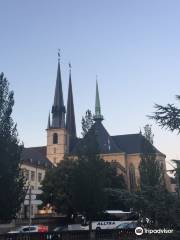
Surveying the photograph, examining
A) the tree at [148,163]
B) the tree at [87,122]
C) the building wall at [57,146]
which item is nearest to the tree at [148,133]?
the tree at [148,163]

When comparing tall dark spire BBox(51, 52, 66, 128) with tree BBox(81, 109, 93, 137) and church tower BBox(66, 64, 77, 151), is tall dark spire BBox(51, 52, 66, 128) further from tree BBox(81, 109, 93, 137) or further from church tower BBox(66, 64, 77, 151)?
tree BBox(81, 109, 93, 137)

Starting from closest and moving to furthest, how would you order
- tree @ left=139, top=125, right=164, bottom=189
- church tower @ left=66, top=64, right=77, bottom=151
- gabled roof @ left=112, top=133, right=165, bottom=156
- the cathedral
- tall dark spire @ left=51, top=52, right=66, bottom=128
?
tree @ left=139, top=125, right=164, bottom=189
the cathedral
tall dark spire @ left=51, top=52, right=66, bottom=128
gabled roof @ left=112, top=133, right=165, bottom=156
church tower @ left=66, top=64, right=77, bottom=151

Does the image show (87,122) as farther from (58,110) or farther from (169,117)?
(58,110)

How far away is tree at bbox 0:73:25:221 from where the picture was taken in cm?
1997

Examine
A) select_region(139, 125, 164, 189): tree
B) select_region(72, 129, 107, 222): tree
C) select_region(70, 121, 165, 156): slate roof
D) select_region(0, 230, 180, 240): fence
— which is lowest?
select_region(0, 230, 180, 240): fence

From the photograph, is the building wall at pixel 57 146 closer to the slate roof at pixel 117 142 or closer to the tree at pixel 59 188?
the slate roof at pixel 117 142

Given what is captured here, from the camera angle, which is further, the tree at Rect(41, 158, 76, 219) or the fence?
the tree at Rect(41, 158, 76, 219)

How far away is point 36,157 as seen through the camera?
7888 centimetres

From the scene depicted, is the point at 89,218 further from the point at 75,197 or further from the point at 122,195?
the point at 122,195

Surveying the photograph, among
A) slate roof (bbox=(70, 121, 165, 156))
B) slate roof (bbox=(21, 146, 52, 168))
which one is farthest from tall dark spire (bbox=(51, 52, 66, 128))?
slate roof (bbox=(21, 146, 52, 168))

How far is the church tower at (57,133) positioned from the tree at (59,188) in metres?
36.1

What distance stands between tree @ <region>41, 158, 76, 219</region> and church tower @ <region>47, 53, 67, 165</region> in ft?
119

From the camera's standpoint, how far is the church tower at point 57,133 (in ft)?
277

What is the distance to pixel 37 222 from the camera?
148ft
